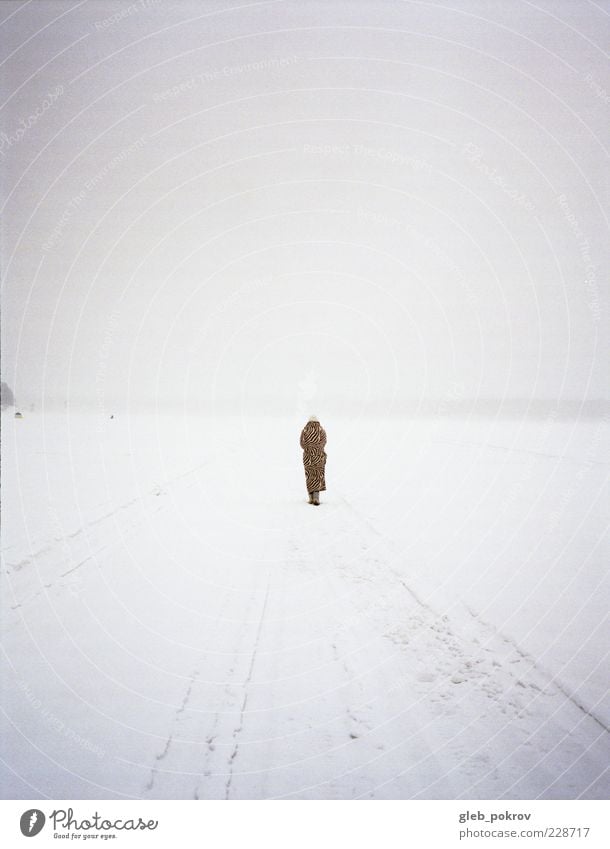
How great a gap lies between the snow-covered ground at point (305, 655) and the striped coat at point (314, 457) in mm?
1409

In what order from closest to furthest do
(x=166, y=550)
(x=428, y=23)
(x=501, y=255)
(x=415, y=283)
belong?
(x=428, y=23), (x=166, y=550), (x=501, y=255), (x=415, y=283)

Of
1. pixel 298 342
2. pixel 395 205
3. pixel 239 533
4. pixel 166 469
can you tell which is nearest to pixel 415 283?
pixel 395 205

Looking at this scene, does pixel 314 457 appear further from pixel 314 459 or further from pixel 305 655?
pixel 305 655

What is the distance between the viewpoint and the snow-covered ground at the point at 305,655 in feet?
8.98

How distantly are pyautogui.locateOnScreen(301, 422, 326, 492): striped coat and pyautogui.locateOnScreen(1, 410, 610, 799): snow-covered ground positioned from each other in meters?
1.41

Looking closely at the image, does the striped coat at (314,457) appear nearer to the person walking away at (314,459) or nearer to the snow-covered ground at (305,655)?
the person walking away at (314,459)

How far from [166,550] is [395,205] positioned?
75.9 m

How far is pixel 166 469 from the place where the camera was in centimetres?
1661
